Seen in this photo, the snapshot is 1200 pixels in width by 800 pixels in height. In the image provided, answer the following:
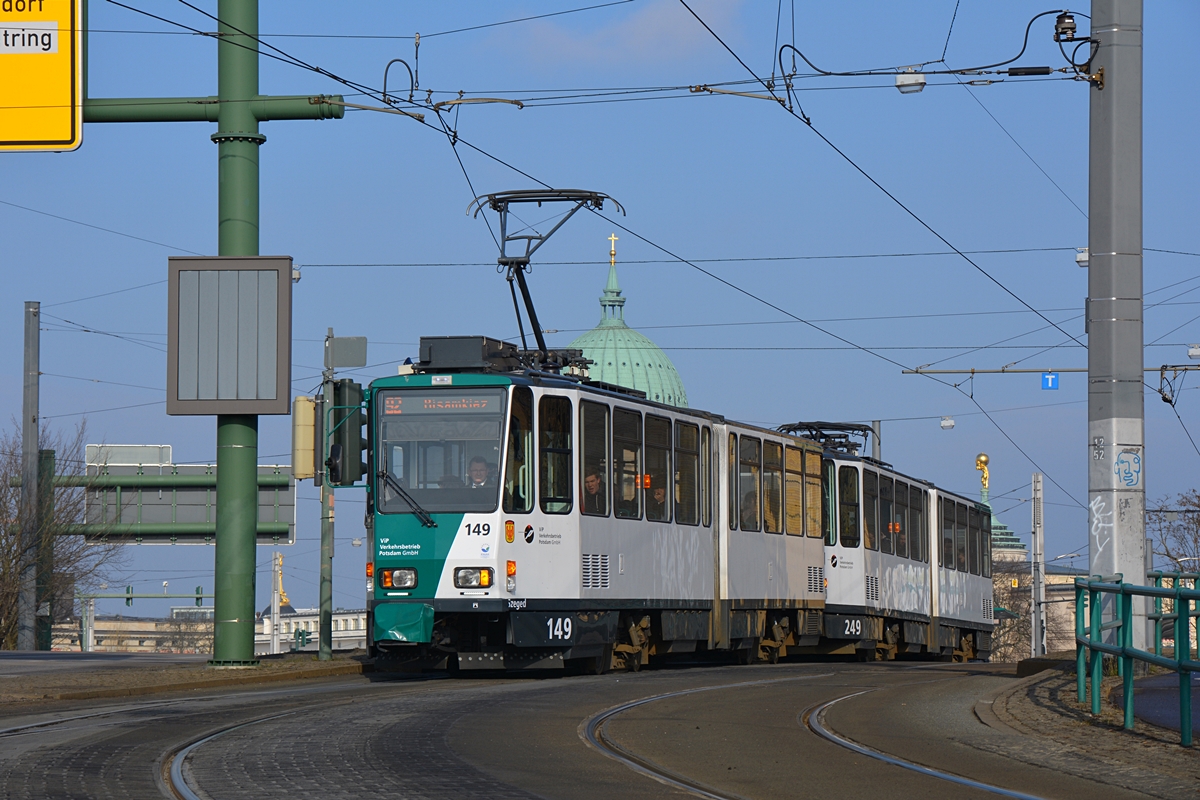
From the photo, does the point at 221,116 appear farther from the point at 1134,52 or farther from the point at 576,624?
the point at 1134,52

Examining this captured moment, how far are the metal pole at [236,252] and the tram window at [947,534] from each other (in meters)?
16.5

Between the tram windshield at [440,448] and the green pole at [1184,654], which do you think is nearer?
the green pole at [1184,654]

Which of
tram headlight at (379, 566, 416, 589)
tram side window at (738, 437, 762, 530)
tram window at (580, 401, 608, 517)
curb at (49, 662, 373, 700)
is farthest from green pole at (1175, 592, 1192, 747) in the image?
tram side window at (738, 437, 762, 530)

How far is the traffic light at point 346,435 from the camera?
1702 centimetres

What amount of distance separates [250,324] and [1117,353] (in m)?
9.57

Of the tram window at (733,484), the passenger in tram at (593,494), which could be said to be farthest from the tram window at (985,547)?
the passenger in tram at (593,494)

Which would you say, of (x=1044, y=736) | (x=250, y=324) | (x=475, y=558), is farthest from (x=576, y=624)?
(x=1044, y=736)

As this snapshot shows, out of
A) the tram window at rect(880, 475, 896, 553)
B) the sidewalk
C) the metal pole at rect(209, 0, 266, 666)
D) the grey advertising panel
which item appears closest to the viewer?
the sidewalk

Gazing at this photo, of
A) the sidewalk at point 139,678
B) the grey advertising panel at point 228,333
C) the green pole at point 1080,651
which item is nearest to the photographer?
the green pole at point 1080,651

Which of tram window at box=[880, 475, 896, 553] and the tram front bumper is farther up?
tram window at box=[880, 475, 896, 553]

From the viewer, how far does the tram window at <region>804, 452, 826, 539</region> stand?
24.4 metres

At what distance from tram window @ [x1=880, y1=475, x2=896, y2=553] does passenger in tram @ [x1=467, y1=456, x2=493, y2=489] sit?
40.2 feet

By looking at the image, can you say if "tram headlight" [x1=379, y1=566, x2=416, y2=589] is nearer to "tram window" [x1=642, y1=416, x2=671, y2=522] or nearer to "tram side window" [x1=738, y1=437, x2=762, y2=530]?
"tram window" [x1=642, y1=416, x2=671, y2=522]

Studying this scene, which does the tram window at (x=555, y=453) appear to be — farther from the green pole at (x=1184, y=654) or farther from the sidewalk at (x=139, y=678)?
the green pole at (x=1184, y=654)
